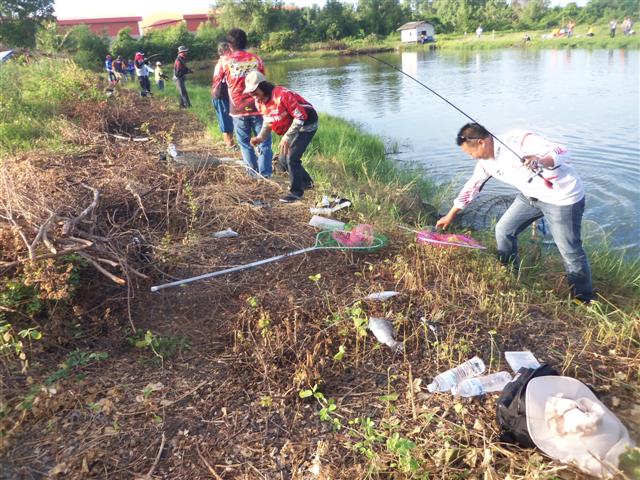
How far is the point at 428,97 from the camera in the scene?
15.3 metres

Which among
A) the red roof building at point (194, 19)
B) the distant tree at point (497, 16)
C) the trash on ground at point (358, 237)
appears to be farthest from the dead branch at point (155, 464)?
the red roof building at point (194, 19)

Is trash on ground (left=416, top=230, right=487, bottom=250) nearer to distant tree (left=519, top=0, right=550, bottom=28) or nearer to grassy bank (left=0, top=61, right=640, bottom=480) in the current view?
grassy bank (left=0, top=61, right=640, bottom=480)

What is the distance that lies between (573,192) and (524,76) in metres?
17.4

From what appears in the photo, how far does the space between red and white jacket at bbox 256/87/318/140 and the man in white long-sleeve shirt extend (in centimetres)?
186

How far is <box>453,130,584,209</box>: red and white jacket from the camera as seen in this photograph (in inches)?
127

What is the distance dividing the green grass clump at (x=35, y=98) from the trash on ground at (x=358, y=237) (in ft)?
17.7

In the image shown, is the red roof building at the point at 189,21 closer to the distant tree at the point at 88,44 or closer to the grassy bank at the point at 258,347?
the distant tree at the point at 88,44

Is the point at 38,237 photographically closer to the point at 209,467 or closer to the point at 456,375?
the point at 209,467

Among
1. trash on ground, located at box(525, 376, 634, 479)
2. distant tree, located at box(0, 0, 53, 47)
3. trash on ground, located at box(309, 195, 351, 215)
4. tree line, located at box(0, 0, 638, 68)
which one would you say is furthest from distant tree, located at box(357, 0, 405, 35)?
trash on ground, located at box(525, 376, 634, 479)

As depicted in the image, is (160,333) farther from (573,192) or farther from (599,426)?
(573,192)

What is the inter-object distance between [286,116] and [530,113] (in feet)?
30.9

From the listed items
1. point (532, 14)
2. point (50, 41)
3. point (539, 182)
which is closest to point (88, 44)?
point (50, 41)

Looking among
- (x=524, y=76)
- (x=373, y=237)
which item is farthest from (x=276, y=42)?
(x=373, y=237)

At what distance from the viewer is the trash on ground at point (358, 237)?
3.89 meters
